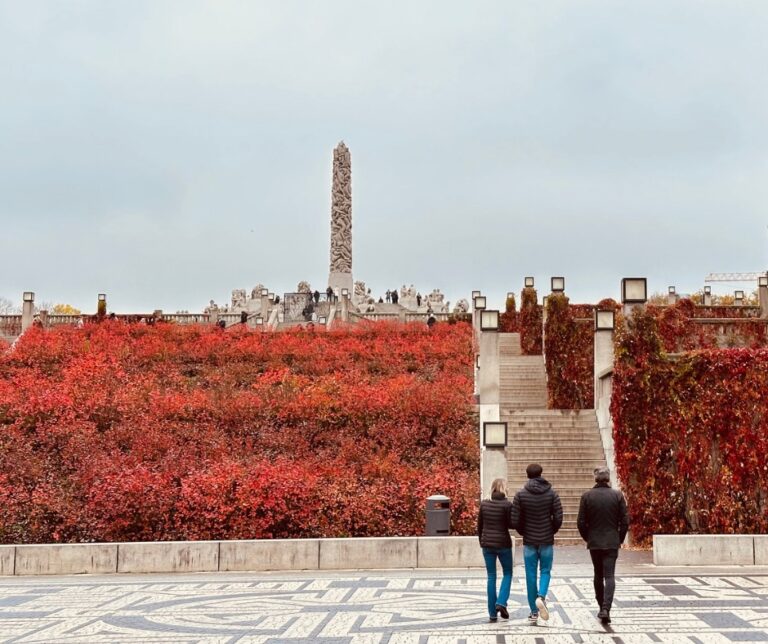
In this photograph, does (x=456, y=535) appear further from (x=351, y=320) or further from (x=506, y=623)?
(x=351, y=320)

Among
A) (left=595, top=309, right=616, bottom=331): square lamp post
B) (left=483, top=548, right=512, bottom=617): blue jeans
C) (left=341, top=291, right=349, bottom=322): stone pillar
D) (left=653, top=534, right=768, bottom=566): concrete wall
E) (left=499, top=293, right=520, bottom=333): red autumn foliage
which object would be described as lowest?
(left=653, top=534, right=768, bottom=566): concrete wall

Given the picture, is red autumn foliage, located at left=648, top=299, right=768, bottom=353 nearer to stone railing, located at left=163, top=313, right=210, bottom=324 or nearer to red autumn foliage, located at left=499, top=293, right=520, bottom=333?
red autumn foliage, located at left=499, top=293, right=520, bottom=333

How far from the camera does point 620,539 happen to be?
10258 millimetres

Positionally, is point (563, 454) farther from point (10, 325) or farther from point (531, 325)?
point (10, 325)

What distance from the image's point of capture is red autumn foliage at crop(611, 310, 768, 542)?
16.4m

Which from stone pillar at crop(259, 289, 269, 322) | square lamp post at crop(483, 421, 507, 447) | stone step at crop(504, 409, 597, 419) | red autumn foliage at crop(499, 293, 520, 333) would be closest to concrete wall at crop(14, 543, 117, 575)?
square lamp post at crop(483, 421, 507, 447)

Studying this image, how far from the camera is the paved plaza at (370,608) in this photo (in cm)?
970

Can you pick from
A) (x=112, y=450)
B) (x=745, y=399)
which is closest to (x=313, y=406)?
(x=112, y=450)

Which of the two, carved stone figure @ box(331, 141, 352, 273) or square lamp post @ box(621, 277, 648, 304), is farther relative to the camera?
carved stone figure @ box(331, 141, 352, 273)

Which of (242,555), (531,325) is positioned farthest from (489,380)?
(531,325)

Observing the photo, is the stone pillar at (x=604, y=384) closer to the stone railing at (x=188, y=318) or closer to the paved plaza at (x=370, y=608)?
the paved plaza at (x=370, y=608)

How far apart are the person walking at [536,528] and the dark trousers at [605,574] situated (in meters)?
0.53

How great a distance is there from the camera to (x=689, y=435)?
16.9m

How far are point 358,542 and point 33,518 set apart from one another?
256 inches
